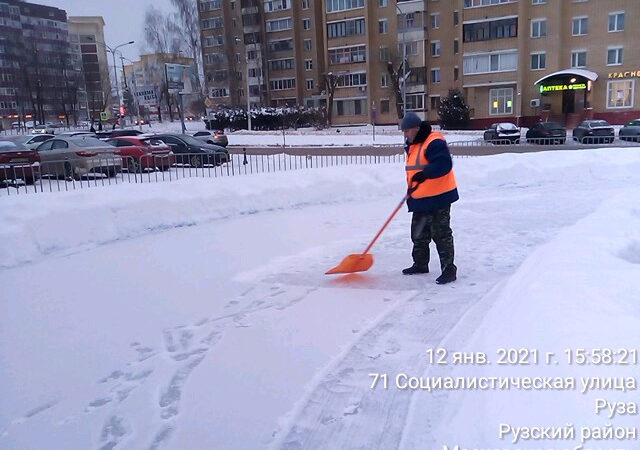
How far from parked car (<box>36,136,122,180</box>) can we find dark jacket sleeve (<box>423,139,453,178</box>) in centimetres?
1188

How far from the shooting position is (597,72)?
4106 centimetres

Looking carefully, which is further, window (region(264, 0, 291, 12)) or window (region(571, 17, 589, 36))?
window (region(264, 0, 291, 12))

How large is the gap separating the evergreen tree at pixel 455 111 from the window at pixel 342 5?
683 inches

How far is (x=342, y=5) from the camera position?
55375 millimetres

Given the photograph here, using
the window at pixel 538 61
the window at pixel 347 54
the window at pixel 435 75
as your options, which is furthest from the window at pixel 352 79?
the window at pixel 538 61

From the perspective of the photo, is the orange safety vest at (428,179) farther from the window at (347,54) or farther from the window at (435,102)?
the window at (347,54)

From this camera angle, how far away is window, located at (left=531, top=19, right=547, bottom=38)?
42750 millimetres

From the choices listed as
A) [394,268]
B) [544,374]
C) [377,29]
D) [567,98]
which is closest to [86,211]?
[394,268]

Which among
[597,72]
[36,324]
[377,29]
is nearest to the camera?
[36,324]

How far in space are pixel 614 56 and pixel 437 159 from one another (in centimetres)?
4260

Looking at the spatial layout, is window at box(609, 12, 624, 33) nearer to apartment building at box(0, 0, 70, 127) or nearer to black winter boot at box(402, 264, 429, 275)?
black winter boot at box(402, 264, 429, 275)

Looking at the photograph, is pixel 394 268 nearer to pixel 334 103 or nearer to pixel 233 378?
pixel 233 378

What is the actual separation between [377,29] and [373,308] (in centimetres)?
5388

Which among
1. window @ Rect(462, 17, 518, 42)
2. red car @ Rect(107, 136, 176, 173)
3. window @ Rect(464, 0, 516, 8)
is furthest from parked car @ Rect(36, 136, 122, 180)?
window @ Rect(464, 0, 516, 8)
